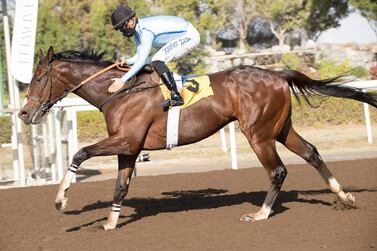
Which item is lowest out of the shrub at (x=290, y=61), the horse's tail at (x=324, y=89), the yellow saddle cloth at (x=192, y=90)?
the shrub at (x=290, y=61)

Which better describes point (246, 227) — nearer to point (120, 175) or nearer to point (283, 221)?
point (283, 221)

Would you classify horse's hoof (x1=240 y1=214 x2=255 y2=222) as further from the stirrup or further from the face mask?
the face mask

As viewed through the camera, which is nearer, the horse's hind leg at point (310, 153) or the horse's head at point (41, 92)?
the horse's head at point (41, 92)

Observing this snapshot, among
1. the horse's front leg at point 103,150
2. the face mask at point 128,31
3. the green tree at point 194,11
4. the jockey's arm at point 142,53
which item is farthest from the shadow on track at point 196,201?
the green tree at point 194,11

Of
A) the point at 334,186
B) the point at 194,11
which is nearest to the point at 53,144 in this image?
the point at 334,186

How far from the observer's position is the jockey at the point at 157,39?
265 inches

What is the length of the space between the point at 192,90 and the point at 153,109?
428 millimetres

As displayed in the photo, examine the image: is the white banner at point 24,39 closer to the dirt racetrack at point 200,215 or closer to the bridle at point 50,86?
the dirt racetrack at point 200,215

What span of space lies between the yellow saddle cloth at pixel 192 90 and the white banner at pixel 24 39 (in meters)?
4.08

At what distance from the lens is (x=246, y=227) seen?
6395 millimetres

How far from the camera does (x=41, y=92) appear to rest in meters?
6.90

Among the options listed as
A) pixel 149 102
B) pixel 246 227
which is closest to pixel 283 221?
pixel 246 227

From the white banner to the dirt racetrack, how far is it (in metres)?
1.86

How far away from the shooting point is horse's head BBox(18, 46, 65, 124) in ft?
22.4
